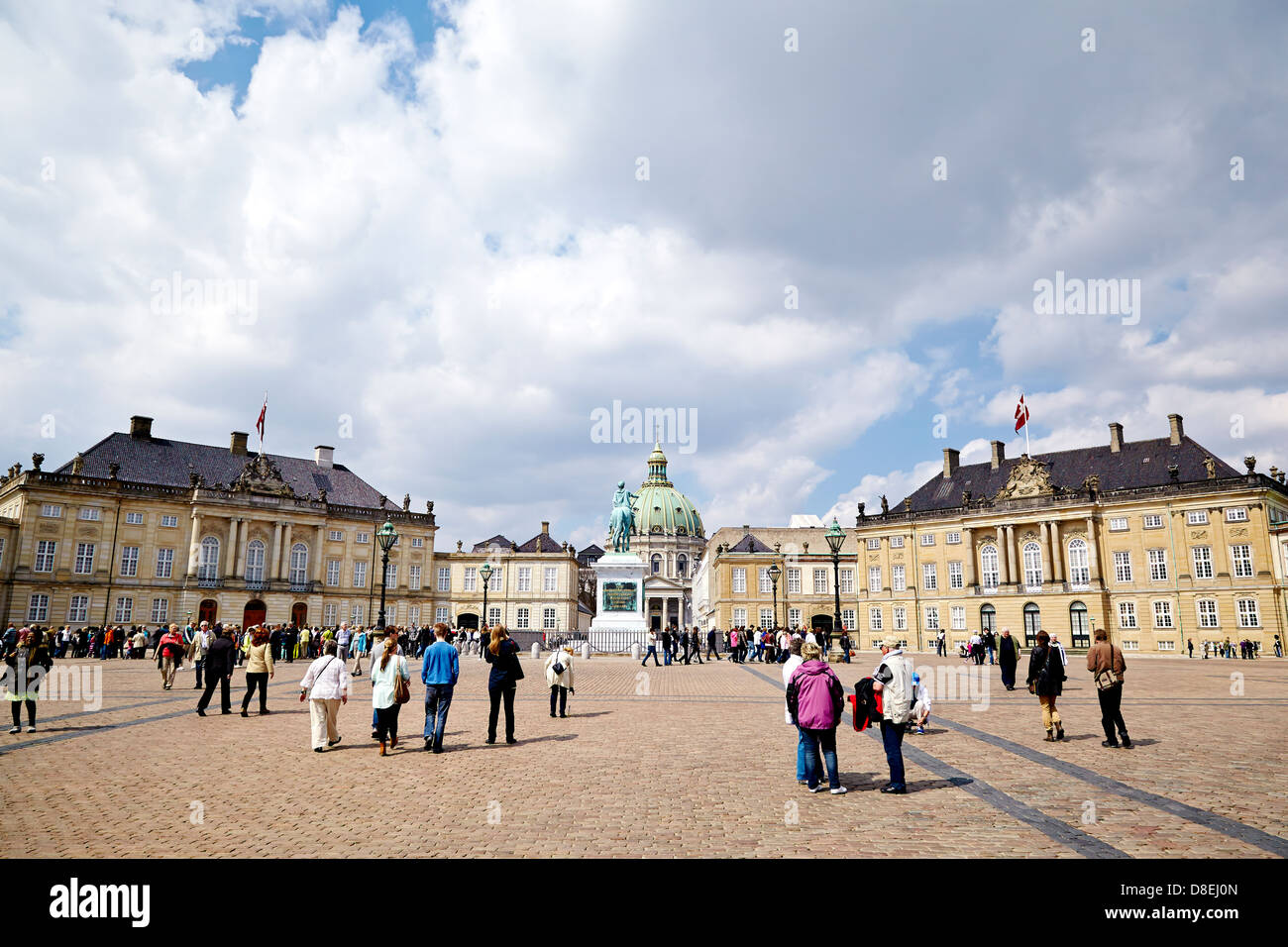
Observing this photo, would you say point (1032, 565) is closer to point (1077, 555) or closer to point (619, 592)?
point (1077, 555)

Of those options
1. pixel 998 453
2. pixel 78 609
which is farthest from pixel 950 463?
pixel 78 609

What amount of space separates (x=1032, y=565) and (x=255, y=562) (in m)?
64.7

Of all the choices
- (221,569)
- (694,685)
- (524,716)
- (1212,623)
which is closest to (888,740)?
(524,716)

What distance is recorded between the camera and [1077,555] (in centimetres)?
5975

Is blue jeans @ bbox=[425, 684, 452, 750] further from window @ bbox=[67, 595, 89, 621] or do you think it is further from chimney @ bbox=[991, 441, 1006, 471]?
chimney @ bbox=[991, 441, 1006, 471]

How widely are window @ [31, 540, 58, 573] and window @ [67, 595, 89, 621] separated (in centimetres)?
277

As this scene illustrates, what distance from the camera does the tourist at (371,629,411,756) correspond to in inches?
431

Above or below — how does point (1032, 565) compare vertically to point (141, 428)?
below

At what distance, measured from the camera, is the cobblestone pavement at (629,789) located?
20.5 feet

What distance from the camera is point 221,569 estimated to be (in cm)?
6122

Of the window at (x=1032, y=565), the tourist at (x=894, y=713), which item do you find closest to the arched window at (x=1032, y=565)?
the window at (x=1032, y=565)

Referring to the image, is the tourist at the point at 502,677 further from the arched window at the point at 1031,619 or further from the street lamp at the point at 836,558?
the arched window at the point at 1031,619
